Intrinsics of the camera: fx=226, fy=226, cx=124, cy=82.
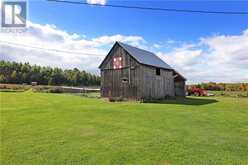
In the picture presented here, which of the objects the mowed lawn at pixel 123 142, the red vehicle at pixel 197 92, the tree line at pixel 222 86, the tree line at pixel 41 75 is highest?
the tree line at pixel 41 75

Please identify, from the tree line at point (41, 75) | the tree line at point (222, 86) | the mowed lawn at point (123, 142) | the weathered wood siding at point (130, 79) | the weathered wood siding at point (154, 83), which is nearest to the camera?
the mowed lawn at point (123, 142)

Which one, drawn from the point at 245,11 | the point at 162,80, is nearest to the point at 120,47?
the point at 162,80

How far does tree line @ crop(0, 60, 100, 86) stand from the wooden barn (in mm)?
55009

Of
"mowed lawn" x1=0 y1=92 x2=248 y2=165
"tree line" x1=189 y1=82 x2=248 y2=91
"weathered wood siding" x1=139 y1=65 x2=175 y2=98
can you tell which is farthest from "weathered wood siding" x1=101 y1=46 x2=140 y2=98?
"tree line" x1=189 y1=82 x2=248 y2=91

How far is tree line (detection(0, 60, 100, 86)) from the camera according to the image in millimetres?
72188

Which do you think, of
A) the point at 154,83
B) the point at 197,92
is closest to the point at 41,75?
the point at 197,92

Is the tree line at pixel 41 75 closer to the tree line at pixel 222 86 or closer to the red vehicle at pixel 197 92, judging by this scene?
the tree line at pixel 222 86

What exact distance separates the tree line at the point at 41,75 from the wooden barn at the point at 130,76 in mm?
55009

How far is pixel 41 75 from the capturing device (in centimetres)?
7844

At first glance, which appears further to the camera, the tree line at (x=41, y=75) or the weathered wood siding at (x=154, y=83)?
the tree line at (x=41, y=75)

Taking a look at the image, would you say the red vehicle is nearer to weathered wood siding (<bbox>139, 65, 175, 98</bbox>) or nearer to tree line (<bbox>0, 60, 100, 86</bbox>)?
weathered wood siding (<bbox>139, 65, 175, 98</bbox>)

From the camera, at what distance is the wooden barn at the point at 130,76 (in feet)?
73.8

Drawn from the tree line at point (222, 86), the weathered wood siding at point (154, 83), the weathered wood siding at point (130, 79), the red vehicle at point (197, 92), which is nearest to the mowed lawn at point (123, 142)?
the weathered wood siding at point (130, 79)

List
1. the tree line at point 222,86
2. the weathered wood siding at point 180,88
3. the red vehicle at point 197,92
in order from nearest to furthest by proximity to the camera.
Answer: the weathered wood siding at point 180,88 → the red vehicle at point 197,92 → the tree line at point 222,86
